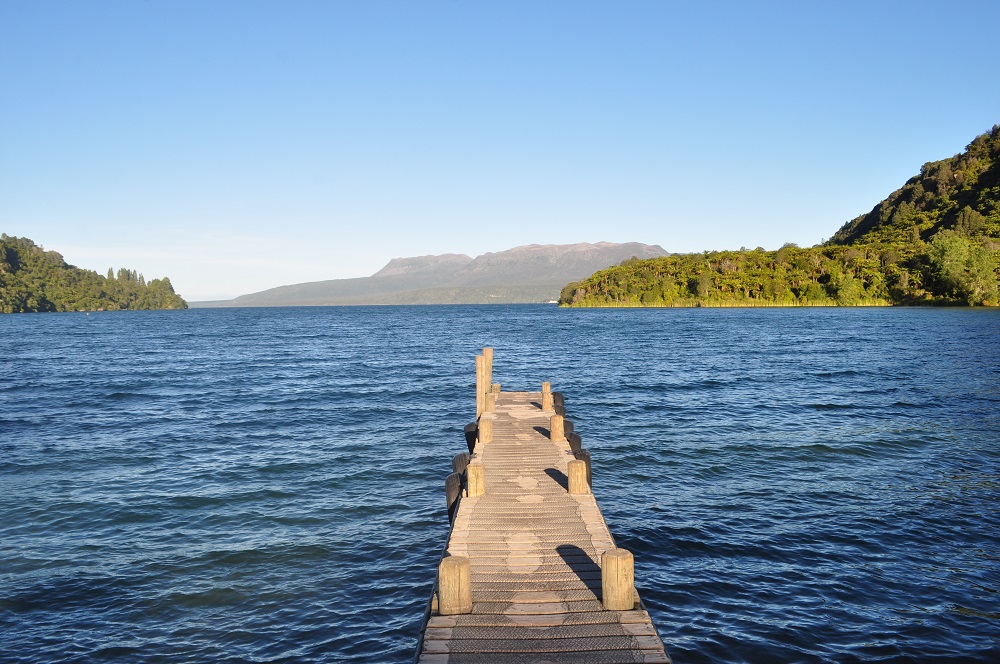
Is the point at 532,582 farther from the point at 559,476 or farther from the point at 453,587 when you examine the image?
the point at 559,476

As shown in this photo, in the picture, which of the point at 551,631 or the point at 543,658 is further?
the point at 551,631

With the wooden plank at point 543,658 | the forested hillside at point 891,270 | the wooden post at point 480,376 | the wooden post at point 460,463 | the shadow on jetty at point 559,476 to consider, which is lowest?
the wooden plank at point 543,658

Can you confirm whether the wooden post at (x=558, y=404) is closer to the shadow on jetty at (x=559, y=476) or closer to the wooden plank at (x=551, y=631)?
the shadow on jetty at (x=559, y=476)

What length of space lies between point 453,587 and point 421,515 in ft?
32.4

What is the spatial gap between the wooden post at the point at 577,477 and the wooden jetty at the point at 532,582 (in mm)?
25

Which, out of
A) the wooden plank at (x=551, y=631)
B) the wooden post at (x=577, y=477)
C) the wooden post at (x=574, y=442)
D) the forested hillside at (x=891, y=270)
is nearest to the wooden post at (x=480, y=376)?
the wooden post at (x=574, y=442)

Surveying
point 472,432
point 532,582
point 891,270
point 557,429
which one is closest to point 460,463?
point 557,429

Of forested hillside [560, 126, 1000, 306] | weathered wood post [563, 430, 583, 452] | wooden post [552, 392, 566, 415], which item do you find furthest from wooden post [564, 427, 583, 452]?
forested hillside [560, 126, 1000, 306]

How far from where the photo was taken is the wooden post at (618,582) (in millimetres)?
9891

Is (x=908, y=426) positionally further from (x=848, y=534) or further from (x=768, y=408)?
(x=848, y=534)

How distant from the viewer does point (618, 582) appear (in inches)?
391

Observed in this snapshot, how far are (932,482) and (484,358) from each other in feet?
58.3

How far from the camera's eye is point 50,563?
16094mm

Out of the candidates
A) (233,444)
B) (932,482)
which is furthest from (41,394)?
(932,482)
